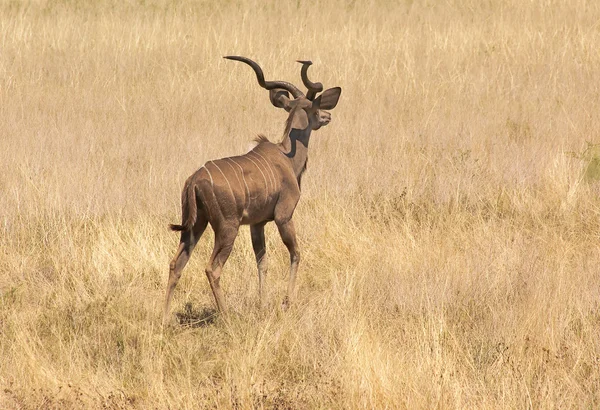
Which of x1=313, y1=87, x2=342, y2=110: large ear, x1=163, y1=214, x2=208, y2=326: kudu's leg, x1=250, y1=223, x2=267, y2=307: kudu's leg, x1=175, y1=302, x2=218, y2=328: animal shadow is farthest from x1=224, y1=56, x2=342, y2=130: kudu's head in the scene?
x1=175, y1=302, x2=218, y2=328: animal shadow

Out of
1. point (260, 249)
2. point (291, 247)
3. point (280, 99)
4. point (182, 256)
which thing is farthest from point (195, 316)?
point (280, 99)

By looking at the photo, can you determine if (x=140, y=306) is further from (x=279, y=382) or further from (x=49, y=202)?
(x=49, y=202)

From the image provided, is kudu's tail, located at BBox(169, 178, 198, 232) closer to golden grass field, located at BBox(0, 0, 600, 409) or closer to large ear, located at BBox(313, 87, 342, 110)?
golden grass field, located at BBox(0, 0, 600, 409)

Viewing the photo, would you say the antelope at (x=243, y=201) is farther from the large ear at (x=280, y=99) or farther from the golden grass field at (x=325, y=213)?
the golden grass field at (x=325, y=213)

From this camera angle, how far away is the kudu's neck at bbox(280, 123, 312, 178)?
22.2 feet

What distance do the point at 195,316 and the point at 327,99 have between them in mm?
2048

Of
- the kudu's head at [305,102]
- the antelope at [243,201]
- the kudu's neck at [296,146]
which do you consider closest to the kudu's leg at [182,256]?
the antelope at [243,201]

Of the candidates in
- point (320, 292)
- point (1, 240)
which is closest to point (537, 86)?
point (320, 292)

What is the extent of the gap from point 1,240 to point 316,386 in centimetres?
336

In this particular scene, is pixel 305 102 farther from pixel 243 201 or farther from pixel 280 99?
pixel 243 201

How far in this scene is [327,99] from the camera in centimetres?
711

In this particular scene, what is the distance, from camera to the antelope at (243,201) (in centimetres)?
567

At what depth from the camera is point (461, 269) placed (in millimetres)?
6555

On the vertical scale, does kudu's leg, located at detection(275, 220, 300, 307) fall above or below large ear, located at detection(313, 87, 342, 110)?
below
